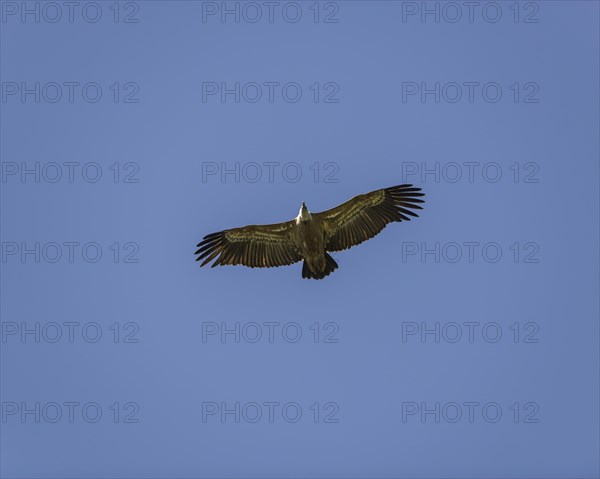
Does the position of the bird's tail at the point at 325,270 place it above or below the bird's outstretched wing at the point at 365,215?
below

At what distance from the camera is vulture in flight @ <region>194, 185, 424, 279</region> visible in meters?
20.6

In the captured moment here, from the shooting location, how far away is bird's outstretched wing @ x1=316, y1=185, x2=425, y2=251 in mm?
20719

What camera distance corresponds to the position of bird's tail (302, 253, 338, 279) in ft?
68.1

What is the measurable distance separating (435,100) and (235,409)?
32.7 ft

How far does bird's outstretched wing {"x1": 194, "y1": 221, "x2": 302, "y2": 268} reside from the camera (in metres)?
21.3

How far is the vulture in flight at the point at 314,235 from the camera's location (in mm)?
20609

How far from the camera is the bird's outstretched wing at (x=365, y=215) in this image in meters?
20.7

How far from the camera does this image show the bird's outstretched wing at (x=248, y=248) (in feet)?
69.9

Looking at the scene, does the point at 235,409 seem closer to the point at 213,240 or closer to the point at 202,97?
the point at 213,240

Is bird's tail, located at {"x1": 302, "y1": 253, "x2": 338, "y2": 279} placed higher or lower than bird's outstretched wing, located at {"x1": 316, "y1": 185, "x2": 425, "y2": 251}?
lower

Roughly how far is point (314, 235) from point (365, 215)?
121 cm

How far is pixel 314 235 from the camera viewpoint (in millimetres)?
20469

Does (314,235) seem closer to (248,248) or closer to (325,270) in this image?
(325,270)

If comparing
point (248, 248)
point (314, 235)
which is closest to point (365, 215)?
point (314, 235)
